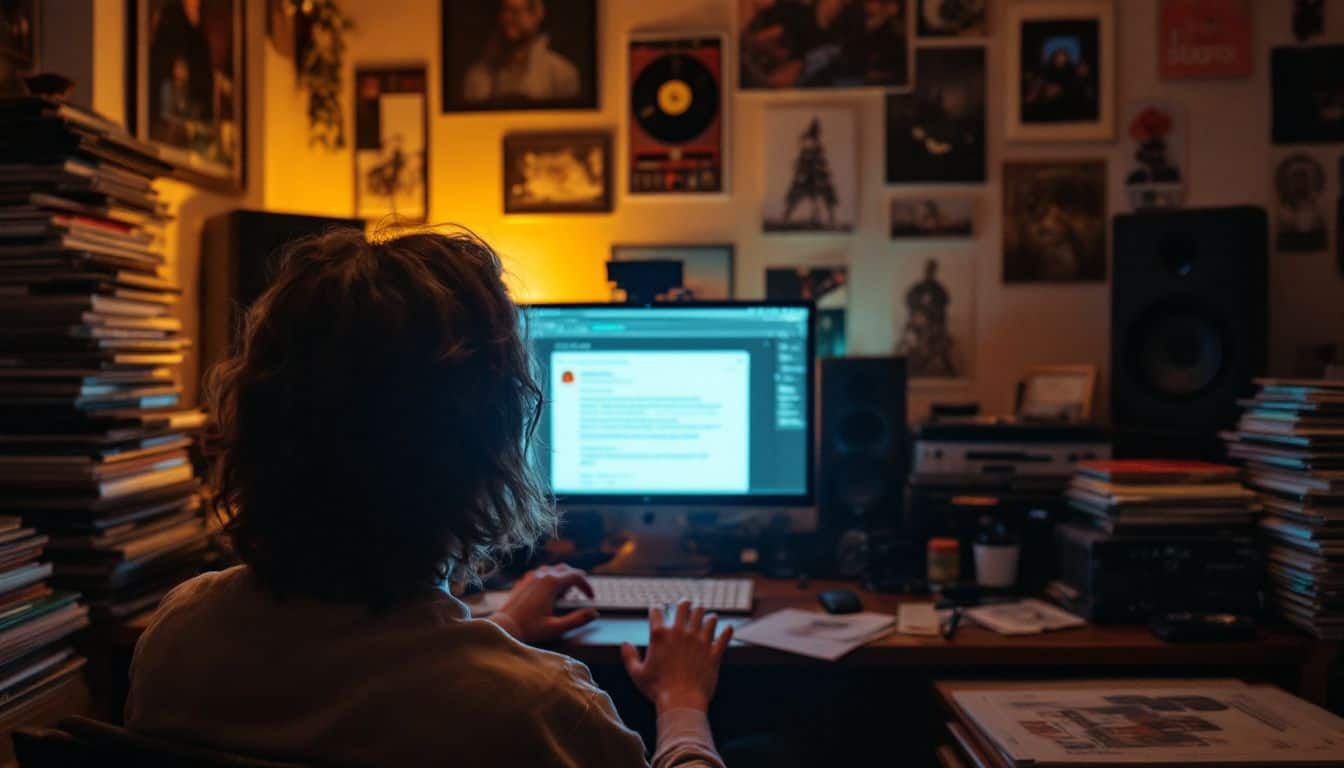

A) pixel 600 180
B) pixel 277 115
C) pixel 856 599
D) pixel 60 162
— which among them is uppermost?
pixel 277 115

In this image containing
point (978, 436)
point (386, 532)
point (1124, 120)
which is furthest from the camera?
point (1124, 120)

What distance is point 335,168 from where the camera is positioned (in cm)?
219

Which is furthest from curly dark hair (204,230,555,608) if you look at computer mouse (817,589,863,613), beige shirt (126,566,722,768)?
computer mouse (817,589,863,613)

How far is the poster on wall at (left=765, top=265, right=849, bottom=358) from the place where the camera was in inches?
81.7

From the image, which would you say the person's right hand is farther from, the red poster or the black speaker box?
the red poster

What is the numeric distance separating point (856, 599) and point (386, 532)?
949 mm

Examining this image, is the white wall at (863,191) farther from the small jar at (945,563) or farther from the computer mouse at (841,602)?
the computer mouse at (841,602)

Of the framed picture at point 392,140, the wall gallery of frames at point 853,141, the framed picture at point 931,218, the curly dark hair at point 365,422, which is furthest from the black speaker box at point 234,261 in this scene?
the framed picture at point 931,218

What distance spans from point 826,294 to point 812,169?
11.0 inches

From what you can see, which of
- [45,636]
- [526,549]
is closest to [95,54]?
[45,636]

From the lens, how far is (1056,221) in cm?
203

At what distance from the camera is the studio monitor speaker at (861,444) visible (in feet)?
5.91

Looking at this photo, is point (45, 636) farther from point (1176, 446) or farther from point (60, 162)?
point (1176, 446)

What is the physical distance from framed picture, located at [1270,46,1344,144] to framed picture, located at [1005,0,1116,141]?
0.34 m
